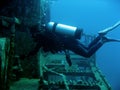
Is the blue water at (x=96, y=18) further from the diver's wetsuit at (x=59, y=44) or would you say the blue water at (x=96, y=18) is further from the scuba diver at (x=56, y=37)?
the scuba diver at (x=56, y=37)

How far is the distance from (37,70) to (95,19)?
177ft

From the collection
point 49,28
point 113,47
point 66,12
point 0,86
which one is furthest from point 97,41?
point 66,12

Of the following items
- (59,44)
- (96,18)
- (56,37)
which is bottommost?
(59,44)

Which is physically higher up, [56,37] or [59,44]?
[56,37]

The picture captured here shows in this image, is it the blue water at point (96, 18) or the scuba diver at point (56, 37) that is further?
the blue water at point (96, 18)

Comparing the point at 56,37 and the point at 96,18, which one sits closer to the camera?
the point at 56,37

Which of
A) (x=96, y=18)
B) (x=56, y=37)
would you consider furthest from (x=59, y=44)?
(x=96, y=18)

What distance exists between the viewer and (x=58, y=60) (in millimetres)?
15031

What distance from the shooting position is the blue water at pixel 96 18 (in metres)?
55.8

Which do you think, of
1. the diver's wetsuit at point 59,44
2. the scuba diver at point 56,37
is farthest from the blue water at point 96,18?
the scuba diver at point 56,37

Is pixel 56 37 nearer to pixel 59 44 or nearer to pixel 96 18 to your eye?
pixel 59 44

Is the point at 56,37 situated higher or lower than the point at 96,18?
lower

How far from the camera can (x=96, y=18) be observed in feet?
206

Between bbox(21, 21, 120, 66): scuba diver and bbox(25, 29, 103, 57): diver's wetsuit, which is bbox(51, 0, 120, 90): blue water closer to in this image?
bbox(25, 29, 103, 57): diver's wetsuit
